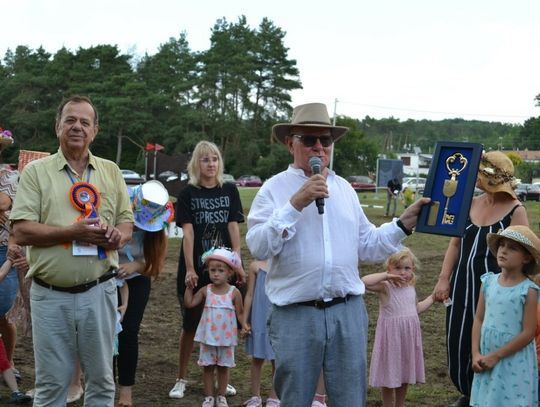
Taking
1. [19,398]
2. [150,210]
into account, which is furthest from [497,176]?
[19,398]

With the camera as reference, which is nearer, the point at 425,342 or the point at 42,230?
the point at 42,230

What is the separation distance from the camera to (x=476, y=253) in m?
4.76

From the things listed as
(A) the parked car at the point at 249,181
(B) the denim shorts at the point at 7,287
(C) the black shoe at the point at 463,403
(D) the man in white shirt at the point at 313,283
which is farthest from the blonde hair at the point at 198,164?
(A) the parked car at the point at 249,181

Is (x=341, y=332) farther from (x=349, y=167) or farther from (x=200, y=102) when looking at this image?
(x=349, y=167)

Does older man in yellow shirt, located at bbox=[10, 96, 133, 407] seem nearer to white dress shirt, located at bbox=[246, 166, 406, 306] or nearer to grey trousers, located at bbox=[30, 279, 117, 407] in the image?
grey trousers, located at bbox=[30, 279, 117, 407]

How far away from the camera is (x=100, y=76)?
6856 cm

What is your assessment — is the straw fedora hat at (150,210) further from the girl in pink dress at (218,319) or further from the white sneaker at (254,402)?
the white sneaker at (254,402)

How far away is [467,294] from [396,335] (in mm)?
653

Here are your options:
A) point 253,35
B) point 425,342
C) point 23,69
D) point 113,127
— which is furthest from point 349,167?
point 425,342

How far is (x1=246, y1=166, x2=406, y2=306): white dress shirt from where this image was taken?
11.2 feet

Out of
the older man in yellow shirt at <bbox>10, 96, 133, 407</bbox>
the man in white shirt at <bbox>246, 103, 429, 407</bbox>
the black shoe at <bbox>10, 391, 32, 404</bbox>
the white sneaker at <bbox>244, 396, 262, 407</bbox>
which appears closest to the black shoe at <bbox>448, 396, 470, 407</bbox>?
the white sneaker at <bbox>244, 396, 262, 407</bbox>

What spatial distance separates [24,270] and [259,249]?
105 inches

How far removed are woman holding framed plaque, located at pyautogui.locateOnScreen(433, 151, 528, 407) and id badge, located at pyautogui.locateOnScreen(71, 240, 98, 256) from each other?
2.45 metres

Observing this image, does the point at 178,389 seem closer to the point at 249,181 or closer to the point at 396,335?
the point at 396,335
